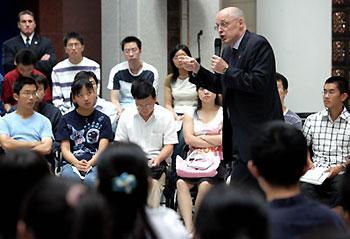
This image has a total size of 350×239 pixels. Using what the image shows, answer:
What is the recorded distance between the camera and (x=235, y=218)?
71.9 inches

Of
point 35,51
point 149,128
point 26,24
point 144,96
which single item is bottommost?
point 149,128

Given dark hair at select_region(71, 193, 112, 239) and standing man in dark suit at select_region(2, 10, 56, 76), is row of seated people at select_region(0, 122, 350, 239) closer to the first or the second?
dark hair at select_region(71, 193, 112, 239)

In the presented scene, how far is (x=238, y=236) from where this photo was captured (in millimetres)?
1786

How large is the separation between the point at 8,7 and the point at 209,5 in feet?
9.03

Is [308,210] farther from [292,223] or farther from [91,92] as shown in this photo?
[91,92]

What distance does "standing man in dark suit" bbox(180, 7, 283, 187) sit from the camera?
3850 mm

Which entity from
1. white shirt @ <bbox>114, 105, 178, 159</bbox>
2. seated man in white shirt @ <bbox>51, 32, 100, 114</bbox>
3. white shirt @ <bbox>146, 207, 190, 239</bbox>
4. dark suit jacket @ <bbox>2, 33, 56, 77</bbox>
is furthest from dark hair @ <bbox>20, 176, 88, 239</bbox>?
dark suit jacket @ <bbox>2, 33, 56, 77</bbox>

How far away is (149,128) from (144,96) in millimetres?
293

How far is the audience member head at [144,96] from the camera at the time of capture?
17.8ft

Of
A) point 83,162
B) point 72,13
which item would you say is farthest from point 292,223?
point 72,13

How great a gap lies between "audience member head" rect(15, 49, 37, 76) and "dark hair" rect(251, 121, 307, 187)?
162 inches

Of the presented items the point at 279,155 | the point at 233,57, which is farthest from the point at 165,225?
the point at 233,57

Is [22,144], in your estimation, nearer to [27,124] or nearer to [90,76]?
[27,124]

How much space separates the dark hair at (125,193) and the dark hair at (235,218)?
45 centimetres
